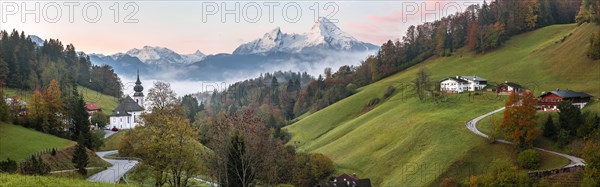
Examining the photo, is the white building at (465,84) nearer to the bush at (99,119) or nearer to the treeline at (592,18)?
the treeline at (592,18)

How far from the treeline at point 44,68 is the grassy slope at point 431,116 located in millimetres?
76865

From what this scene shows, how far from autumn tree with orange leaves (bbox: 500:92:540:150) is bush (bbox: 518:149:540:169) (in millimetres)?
4816

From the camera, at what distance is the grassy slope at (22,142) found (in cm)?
6931

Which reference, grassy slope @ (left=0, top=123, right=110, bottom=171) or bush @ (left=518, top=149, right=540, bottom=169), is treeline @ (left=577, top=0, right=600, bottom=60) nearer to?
bush @ (left=518, top=149, right=540, bottom=169)

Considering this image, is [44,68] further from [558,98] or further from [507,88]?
[558,98]

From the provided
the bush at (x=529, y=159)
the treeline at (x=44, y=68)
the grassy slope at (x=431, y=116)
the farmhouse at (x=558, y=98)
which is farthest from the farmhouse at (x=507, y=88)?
the treeline at (x=44, y=68)

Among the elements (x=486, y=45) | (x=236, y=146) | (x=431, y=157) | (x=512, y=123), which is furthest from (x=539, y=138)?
(x=486, y=45)

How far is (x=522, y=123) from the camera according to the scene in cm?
7919

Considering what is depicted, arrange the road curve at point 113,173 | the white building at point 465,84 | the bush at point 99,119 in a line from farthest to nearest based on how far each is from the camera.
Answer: the white building at point 465,84 < the bush at point 99,119 < the road curve at point 113,173

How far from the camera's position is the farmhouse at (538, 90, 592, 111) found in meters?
92.9

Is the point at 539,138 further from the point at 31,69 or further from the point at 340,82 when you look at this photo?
the point at 31,69

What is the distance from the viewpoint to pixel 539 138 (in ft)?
266

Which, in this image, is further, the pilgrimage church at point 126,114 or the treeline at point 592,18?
the pilgrimage church at point 126,114

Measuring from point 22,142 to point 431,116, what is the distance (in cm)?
7322
